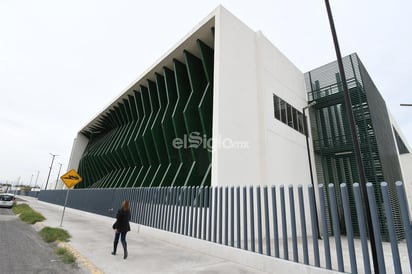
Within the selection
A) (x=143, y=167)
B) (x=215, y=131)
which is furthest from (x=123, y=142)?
(x=215, y=131)

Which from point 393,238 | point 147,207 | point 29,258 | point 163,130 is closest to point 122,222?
point 29,258

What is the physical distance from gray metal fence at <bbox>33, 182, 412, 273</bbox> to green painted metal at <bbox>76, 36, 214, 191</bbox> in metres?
2.34

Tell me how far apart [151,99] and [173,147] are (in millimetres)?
6389

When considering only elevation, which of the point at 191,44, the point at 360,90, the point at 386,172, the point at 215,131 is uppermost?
the point at 191,44

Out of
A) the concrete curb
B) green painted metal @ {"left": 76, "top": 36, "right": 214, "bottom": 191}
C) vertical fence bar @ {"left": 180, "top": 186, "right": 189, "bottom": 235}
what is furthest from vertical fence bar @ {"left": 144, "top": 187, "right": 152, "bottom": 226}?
the concrete curb

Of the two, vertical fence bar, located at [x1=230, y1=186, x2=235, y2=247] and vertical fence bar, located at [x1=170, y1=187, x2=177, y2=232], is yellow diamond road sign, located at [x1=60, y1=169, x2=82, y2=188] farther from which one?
vertical fence bar, located at [x1=230, y1=186, x2=235, y2=247]

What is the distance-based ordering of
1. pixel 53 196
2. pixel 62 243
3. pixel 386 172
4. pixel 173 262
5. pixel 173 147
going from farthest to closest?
pixel 53 196 < pixel 173 147 < pixel 386 172 < pixel 62 243 < pixel 173 262

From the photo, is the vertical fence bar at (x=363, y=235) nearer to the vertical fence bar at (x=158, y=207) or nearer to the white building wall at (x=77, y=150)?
the vertical fence bar at (x=158, y=207)

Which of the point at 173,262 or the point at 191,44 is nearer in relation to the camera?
the point at 173,262

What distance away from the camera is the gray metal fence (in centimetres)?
402

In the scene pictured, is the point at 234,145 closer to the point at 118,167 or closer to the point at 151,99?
the point at 151,99

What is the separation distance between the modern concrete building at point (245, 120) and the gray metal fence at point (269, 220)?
1.58m

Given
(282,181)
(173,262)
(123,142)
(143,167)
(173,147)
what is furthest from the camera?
(123,142)

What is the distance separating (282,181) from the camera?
38.6 ft
